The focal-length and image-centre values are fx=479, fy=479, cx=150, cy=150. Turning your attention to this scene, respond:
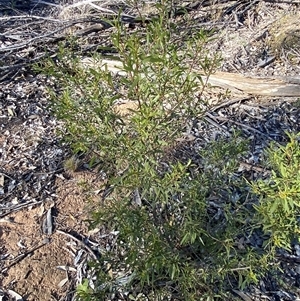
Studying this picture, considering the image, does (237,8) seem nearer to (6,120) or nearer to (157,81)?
(6,120)

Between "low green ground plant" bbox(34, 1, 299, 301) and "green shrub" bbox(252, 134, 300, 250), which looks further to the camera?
"low green ground plant" bbox(34, 1, 299, 301)

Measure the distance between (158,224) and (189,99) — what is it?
695mm

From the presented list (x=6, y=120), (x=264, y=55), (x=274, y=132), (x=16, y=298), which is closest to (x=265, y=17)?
(x=264, y=55)

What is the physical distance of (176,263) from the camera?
2104 mm

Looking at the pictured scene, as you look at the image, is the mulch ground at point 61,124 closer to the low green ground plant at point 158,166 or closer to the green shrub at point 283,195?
the low green ground plant at point 158,166

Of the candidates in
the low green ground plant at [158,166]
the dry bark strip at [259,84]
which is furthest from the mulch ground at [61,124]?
the low green ground plant at [158,166]

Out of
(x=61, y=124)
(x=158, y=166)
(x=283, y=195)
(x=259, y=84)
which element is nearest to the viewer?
(x=283, y=195)

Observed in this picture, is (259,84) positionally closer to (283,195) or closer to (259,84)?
(259,84)

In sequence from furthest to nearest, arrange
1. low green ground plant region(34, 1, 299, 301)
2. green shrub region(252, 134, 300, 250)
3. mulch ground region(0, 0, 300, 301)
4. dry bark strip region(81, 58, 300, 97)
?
dry bark strip region(81, 58, 300, 97) → mulch ground region(0, 0, 300, 301) → low green ground plant region(34, 1, 299, 301) → green shrub region(252, 134, 300, 250)

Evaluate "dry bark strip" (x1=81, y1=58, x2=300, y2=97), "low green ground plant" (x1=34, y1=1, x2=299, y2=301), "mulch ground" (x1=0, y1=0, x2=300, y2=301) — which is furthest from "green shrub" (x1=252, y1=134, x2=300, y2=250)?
"dry bark strip" (x1=81, y1=58, x2=300, y2=97)

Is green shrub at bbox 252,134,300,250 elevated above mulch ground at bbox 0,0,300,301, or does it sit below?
above

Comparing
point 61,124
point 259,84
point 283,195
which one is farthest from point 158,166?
point 259,84

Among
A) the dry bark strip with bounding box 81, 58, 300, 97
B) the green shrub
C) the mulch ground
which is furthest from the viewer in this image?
the dry bark strip with bounding box 81, 58, 300, 97

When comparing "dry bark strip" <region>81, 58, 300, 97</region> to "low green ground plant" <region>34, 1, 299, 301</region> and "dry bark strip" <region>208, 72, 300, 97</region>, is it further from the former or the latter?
"low green ground plant" <region>34, 1, 299, 301</region>
